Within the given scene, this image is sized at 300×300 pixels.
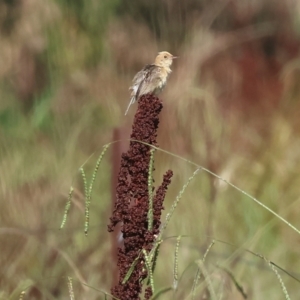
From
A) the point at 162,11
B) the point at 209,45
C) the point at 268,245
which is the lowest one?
the point at 268,245

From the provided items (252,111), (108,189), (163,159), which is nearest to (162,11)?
(252,111)

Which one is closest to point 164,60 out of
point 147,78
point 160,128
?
point 147,78

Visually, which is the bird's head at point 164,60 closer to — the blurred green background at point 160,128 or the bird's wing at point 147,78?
the bird's wing at point 147,78

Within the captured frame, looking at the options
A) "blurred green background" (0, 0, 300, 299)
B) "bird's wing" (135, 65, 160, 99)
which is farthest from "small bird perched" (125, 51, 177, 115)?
"blurred green background" (0, 0, 300, 299)

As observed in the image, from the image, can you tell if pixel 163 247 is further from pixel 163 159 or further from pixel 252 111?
pixel 252 111

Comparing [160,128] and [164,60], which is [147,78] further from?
[160,128]

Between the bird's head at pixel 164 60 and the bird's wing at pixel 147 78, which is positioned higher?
the bird's head at pixel 164 60

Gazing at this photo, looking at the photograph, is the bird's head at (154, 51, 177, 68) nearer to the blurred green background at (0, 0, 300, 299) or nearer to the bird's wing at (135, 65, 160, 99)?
the bird's wing at (135, 65, 160, 99)

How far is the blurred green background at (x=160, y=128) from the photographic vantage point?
3.19 metres

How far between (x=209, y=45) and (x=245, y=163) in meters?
1.53

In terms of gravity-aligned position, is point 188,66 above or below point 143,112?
above

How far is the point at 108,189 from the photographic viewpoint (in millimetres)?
3914

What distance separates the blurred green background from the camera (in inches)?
125

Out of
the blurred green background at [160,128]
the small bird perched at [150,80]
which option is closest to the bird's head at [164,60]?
the small bird perched at [150,80]
